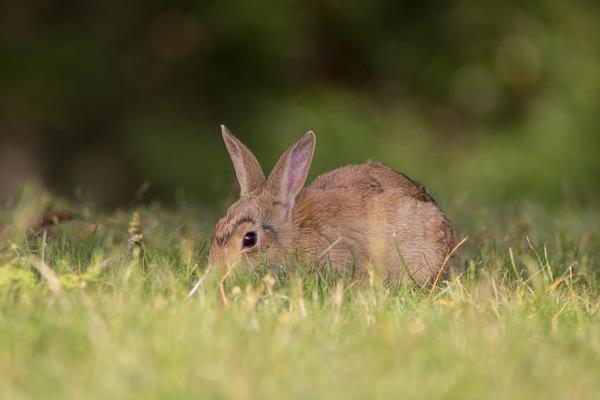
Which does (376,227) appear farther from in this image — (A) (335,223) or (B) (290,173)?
(B) (290,173)

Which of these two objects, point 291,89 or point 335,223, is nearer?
point 335,223

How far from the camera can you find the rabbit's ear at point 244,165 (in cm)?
771

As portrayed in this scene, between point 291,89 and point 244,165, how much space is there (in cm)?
1402

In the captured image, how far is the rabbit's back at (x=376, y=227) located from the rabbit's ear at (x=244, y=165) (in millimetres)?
322

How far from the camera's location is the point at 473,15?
69.2 ft

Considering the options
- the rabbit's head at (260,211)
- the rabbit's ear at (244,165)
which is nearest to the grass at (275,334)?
the rabbit's head at (260,211)

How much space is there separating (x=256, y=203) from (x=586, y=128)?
43.2ft

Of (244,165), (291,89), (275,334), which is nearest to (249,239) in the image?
(244,165)

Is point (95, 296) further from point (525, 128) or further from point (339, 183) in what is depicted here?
point (525, 128)

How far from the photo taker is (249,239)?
23.4 ft

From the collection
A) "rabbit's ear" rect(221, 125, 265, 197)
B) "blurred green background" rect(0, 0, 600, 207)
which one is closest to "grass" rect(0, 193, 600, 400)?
"rabbit's ear" rect(221, 125, 265, 197)

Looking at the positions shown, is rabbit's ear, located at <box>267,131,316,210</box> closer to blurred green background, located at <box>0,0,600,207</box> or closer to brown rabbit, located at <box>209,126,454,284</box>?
brown rabbit, located at <box>209,126,454,284</box>

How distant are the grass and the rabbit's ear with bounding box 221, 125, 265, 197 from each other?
43.0 inches

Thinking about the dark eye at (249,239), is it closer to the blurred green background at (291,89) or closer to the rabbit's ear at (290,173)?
the rabbit's ear at (290,173)
